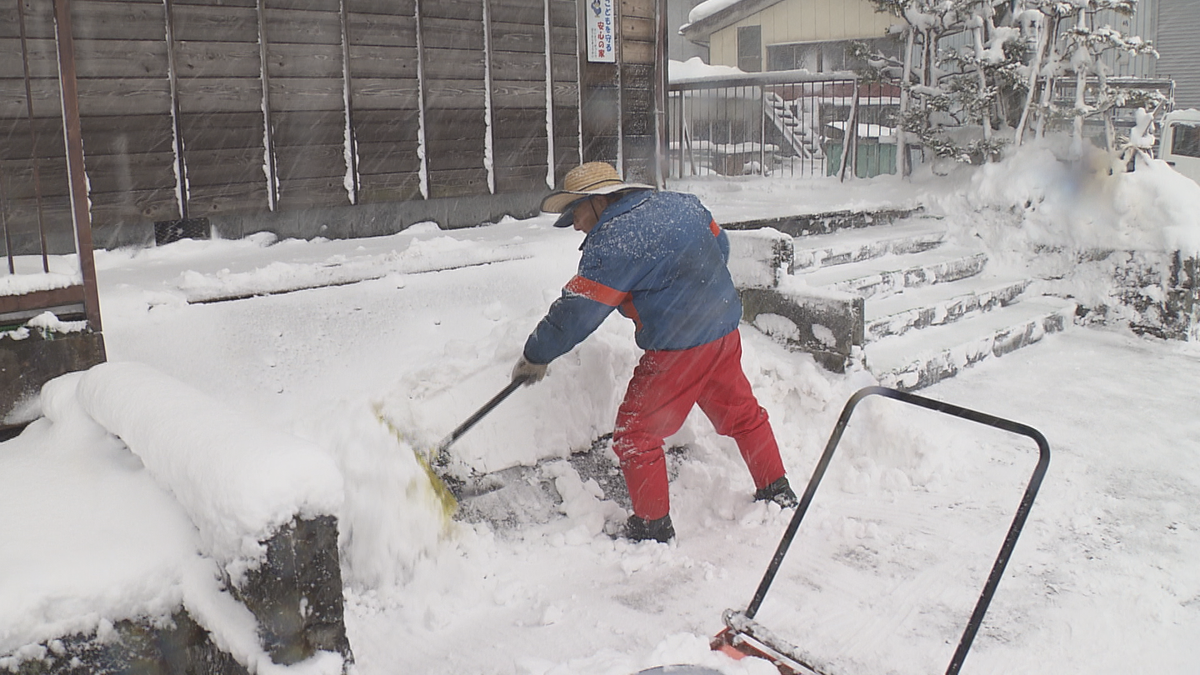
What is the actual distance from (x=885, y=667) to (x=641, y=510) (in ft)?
4.46

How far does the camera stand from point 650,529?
169 inches

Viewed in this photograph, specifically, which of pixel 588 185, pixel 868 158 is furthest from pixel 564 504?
pixel 868 158

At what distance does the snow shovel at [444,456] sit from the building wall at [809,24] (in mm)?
17596

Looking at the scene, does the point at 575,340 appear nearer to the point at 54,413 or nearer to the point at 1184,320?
the point at 54,413

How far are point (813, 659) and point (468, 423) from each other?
6.50 feet

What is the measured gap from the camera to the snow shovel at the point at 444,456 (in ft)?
13.9

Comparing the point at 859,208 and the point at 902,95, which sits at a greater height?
the point at 902,95

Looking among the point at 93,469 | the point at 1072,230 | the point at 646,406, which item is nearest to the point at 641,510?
the point at 646,406

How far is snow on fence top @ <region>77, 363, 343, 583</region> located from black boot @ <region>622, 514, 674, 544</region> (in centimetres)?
201

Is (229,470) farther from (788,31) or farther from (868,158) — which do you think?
(788,31)

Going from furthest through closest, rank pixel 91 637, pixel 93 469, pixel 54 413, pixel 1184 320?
pixel 1184 320 < pixel 54 413 < pixel 93 469 < pixel 91 637

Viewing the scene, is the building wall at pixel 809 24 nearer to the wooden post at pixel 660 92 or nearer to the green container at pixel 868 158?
the green container at pixel 868 158

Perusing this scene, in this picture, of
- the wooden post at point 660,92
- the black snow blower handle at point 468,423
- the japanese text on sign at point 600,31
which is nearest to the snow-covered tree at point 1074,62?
the wooden post at point 660,92

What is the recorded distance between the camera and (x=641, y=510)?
4.29 metres
